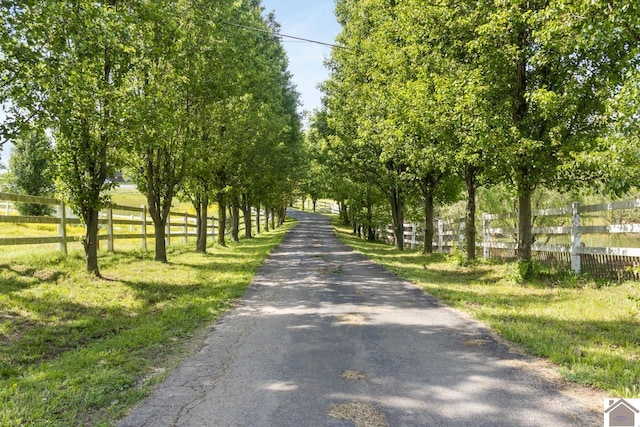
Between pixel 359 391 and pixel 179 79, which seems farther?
pixel 179 79

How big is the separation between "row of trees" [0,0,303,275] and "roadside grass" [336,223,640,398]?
23.9 ft

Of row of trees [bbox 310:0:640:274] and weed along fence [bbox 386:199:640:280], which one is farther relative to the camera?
weed along fence [bbox 386:199:640:280]

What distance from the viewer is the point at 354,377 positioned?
4.20m

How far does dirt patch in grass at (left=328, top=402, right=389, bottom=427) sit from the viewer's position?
328 cm

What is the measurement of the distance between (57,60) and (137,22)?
276 cm

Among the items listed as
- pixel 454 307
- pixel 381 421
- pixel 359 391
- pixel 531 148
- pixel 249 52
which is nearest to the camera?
pixel 381 421

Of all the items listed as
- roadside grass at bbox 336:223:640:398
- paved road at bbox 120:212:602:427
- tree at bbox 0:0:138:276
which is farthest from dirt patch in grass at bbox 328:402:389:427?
tree at bbox 0:0:138:276

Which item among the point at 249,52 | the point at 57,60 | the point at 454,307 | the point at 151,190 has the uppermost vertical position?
the point at 249,52

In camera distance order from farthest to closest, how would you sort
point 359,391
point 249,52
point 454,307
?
point 249,52 → point 454,307 → point 359,391

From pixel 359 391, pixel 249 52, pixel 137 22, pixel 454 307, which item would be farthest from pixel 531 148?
pixel 249 52

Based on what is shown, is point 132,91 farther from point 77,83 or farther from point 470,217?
point 470,217

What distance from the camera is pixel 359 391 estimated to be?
387 centimetres

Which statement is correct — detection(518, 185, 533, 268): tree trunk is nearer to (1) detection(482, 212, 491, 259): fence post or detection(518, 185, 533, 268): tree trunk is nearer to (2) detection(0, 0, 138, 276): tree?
(1) detection(482, 212, 491, 259): fence post

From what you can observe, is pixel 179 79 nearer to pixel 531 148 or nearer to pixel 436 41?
pixel 436 41
